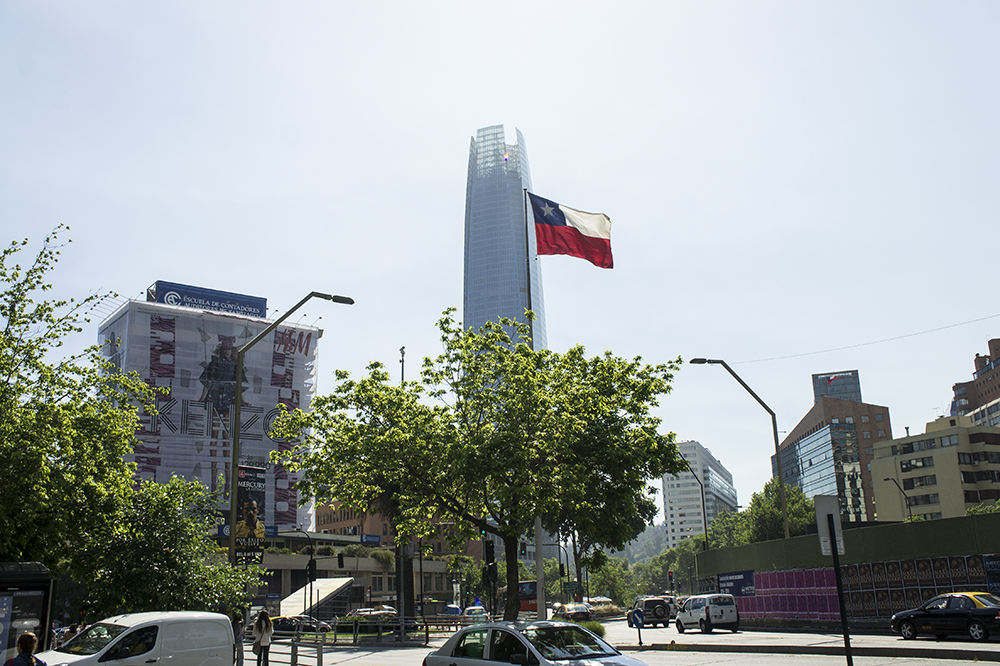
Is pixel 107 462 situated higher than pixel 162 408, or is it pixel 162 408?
pixel 162 408

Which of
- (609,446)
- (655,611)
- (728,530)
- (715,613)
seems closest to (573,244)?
(609,446)

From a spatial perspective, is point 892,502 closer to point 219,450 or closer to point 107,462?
point 219,450

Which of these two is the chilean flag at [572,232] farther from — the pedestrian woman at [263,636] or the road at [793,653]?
the pedestrian woman at [263,636]

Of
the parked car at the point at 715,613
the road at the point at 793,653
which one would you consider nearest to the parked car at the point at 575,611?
the parked car at the point at 715,613

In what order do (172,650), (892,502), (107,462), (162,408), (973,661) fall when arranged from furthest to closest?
(892,502), (162,408), (107,462), (973,661), (172,650)

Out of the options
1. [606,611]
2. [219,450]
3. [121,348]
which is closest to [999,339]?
[606,611]

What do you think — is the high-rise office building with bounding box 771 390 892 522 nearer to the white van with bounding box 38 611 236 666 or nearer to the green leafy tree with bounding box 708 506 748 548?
the green leafy tree with bounding box 708 506 748 548

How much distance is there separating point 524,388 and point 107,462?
10.7m

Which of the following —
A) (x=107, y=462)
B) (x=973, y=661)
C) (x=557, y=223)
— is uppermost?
(x=557, y=223)

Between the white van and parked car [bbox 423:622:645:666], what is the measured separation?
5.53 m

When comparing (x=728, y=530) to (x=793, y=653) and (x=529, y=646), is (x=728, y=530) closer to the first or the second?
(x=793, y=653)

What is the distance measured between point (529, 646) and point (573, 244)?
17.0 metres

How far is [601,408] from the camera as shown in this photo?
22.3m

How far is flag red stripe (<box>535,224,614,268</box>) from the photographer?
26266 mm
